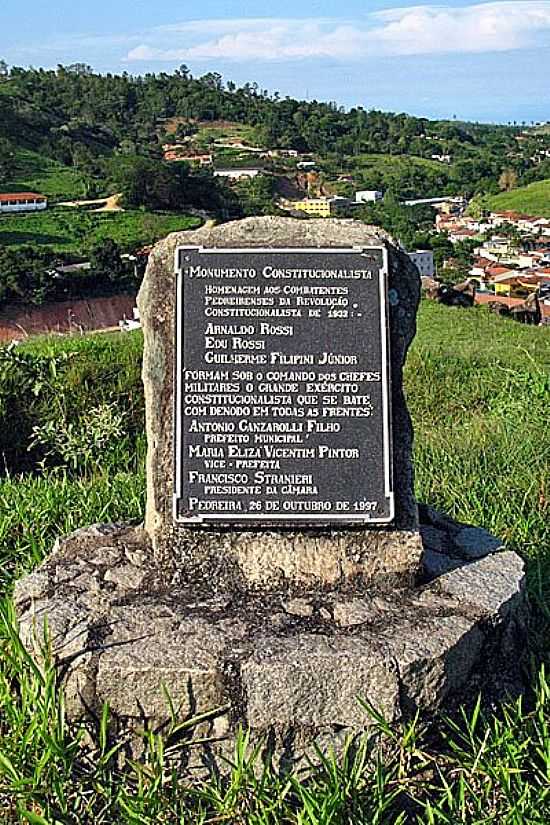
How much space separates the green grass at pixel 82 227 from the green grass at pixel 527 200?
2415 centimetres

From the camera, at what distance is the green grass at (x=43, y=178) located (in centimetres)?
3541

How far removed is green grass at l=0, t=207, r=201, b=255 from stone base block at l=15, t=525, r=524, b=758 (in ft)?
77.7

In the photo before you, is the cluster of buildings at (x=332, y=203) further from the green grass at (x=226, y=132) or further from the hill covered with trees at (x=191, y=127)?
the green grass at (x=226, y=132)

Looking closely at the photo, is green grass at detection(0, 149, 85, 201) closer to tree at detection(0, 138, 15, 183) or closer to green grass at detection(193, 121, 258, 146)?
tree at detection(0, 138, 15, 183)

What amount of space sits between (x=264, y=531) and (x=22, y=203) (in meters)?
32.5

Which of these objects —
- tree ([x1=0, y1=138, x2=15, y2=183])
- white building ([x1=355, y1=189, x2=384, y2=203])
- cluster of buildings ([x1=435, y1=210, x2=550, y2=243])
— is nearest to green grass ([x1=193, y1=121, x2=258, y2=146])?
white building ([x1=355, y1=189, x2=384, y2=203])

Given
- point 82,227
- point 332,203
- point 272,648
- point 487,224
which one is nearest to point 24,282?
point 82,227

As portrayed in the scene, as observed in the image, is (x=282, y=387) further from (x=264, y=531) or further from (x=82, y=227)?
(x=82, y=227)

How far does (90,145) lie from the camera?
41.5 metres

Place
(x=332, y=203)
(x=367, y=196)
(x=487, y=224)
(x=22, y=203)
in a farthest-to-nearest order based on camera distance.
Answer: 1. (x=487, y=224)
2. (x=367, y=196)
3. (x=22, y=203)
4. (x=332, y=203)

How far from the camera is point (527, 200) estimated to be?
163 feet

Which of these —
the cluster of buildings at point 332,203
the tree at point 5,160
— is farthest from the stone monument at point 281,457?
the tree at point 5,160

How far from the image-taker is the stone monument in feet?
9.70

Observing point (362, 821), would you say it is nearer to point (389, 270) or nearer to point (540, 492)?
point (389, 270)
